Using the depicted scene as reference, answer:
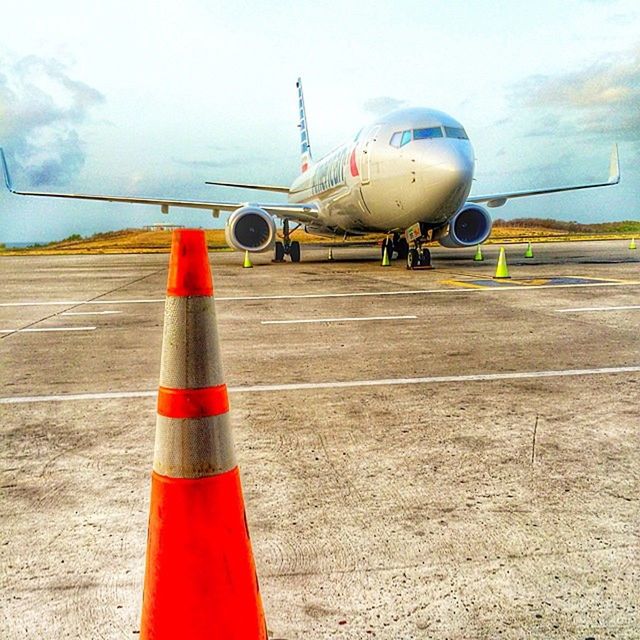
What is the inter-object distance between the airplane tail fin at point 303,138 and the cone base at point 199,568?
93.3ft

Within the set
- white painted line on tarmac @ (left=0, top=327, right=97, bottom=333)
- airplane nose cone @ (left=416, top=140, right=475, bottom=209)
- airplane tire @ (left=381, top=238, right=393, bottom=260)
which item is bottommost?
airplane tire @ (left=381, top=238, right=393, bottom=260)

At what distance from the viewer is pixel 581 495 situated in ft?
8.91

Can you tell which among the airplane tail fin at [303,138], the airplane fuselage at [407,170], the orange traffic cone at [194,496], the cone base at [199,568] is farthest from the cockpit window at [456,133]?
the airplane tail fin at [303,138]

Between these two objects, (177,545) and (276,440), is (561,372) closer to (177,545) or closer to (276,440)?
(276,440)

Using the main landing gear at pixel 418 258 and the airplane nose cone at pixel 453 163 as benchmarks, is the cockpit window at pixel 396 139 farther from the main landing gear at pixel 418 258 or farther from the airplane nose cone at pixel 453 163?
the main landing gear at pixel 418 258

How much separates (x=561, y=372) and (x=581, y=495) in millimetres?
2399

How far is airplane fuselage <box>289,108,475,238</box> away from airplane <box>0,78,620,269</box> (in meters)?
0.02

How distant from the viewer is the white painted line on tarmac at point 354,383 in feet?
14.9

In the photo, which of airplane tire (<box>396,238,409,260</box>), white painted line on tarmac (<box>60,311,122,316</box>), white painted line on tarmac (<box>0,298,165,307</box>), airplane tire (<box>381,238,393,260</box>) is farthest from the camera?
airplane tire (<box>396,238,409,260</box>)

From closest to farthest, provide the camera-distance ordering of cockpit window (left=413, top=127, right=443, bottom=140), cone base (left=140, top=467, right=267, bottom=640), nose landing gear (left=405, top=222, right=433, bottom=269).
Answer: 1. cone base (left=140, top=467, right=267, bottom=640)
2. cockpit window (left=413, top=127, right=443, bottom=140)
3. nose landing gear (left=405, top=222, right=433, bottom=269)

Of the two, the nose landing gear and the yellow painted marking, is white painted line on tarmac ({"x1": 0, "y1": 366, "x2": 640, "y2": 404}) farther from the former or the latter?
the nose landing gear

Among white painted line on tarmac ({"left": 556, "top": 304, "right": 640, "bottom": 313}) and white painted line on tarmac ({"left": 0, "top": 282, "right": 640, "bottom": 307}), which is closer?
white painted line on tarmac ({"left": 556, "top": 304, "right": 640, "bottom": 313})

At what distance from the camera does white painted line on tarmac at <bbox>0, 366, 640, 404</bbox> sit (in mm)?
4547

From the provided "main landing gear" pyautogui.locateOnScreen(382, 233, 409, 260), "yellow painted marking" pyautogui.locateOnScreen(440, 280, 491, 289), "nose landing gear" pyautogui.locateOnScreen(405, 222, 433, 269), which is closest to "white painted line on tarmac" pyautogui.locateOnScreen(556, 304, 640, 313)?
"yellow painted marking" pyautogui.locateOnScreen(440, 280, 491, 289)
